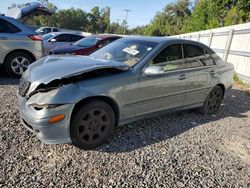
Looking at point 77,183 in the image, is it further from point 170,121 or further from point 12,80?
point 12,80

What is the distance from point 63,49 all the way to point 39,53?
148 cm

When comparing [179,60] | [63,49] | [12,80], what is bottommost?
[12,80]

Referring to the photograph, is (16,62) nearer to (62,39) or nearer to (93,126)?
(93,126)

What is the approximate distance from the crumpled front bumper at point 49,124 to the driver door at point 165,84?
1.13 meters

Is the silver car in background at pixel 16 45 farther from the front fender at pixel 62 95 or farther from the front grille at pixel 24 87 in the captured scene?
the front fender at pixel 62 95

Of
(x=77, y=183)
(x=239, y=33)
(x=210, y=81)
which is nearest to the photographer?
(x=77, y=183)

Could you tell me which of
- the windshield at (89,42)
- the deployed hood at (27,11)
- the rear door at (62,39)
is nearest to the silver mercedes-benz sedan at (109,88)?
the windshield at (89,42)

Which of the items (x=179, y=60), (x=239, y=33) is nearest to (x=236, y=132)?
A: (x=179, y=60)

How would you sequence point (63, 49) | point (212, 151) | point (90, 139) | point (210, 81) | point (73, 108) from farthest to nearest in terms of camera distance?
point (63, 49) < point (210, 81) < point (212, 151) < point (90, 139) < point (73, 108)

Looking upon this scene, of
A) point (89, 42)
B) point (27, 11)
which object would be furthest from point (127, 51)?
point (27, 11)

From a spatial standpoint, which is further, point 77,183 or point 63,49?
point 63,49

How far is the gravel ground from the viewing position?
107 inches

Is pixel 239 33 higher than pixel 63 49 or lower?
higher

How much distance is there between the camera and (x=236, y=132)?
14.4ft
